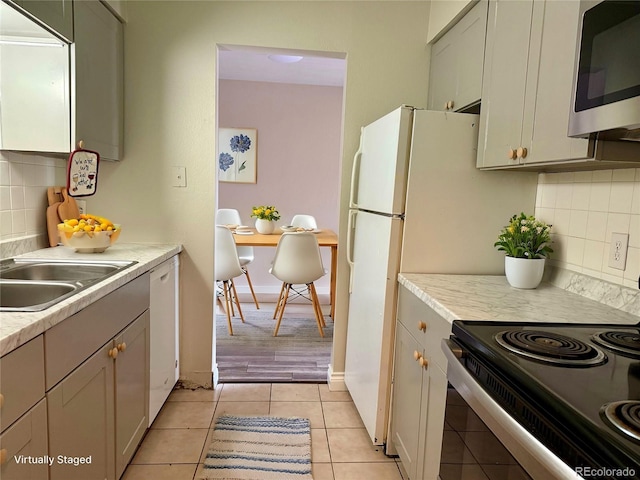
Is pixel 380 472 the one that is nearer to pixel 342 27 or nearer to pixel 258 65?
pixel 342 27

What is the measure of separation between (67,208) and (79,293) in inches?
43.4

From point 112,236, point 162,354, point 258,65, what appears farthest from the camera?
point 258,65

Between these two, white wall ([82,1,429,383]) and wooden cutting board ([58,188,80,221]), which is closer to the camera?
wooden cutting board ([58,188,80,221])

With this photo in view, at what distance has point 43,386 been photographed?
42.9 inches

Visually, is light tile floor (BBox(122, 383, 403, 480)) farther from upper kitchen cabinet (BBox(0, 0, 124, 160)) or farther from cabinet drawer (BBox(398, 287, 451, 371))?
upper kitchen cabinet (BBox(0, 0, 124, 160))

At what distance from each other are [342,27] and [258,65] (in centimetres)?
189

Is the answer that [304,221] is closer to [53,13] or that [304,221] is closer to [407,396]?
[407,396]

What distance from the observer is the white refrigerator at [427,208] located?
1859mm

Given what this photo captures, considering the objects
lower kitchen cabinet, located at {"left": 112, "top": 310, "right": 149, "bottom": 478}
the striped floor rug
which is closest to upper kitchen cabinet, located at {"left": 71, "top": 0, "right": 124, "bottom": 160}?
lower kitchen cabinet, located at {"left": 112, "top": 310, "right": 149, "bottom": 478}

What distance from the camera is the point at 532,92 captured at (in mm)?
1515

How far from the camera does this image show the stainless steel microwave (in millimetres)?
1021

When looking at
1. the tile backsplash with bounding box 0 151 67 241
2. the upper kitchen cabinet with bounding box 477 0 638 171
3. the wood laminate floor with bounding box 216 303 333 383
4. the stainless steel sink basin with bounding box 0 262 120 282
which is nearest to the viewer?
the upper kitchen cabinet with bounding box 477 0 638 171

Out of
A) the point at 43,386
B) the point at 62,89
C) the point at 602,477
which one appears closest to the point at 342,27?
the point at 62,89

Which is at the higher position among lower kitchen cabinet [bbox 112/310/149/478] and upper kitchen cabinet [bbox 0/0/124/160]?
upper kitchen cabinet [bbox 0/0/124/160]
